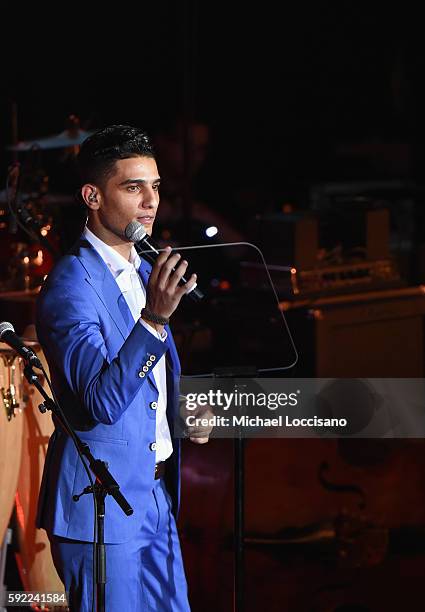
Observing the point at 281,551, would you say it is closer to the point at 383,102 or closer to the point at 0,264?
the point at 0,264

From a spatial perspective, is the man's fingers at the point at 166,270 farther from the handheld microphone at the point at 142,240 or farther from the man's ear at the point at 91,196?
the man's ear at the point at 91,196

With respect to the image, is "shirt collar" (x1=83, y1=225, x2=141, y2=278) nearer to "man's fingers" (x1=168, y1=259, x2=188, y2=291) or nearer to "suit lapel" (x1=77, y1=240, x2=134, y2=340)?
"suit lapel" (x1=77, y1=240, x2=134, y2=340)

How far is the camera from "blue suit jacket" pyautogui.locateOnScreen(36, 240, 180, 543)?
2.81 m

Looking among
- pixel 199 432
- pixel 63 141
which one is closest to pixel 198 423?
pixel 199 432

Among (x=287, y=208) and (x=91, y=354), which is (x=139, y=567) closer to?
(x=91, y=354)

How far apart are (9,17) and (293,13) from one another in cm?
213

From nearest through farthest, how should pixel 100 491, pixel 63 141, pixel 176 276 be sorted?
pixel 176 276
pixel 100 491
pixel 63 141

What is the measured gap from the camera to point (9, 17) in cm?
721

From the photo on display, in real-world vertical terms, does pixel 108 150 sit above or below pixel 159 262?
above

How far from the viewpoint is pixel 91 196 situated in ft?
9.84

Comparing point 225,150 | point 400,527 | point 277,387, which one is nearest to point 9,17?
point 225,150

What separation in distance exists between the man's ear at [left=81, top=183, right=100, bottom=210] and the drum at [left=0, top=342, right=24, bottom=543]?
1.09 m

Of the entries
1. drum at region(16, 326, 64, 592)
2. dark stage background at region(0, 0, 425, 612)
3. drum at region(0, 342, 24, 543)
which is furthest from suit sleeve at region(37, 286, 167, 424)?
drum at region(16, 326, 64, 592)

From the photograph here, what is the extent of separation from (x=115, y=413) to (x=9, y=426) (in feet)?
4.24
